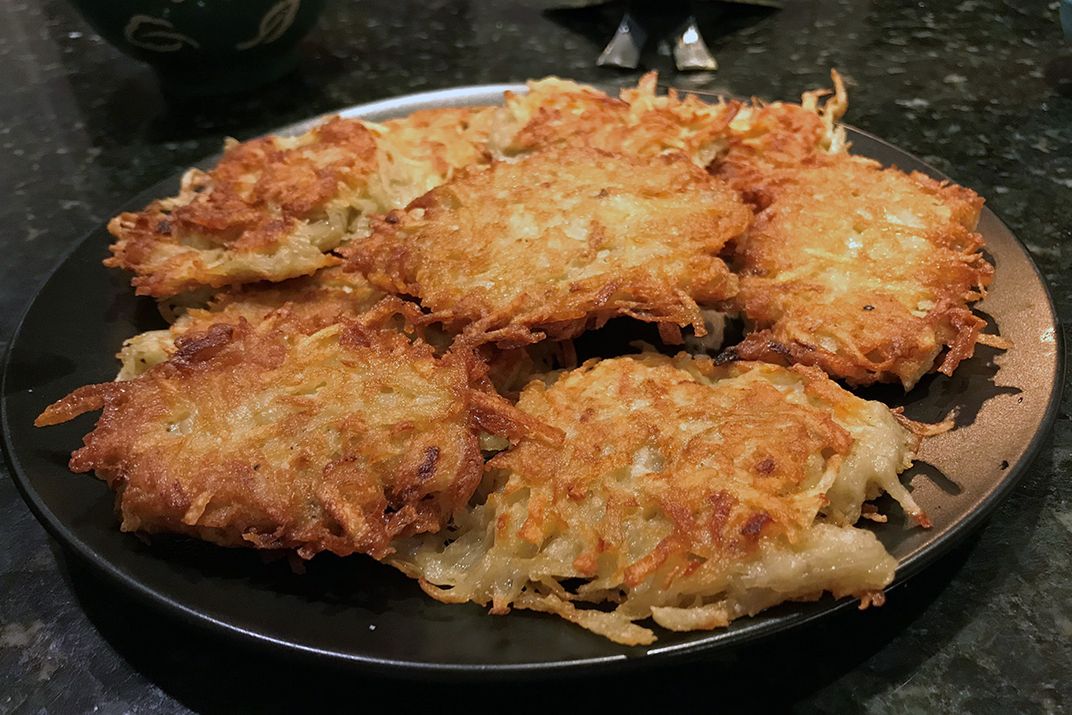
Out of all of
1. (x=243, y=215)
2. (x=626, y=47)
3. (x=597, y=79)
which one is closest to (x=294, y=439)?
(x=243, y=215)

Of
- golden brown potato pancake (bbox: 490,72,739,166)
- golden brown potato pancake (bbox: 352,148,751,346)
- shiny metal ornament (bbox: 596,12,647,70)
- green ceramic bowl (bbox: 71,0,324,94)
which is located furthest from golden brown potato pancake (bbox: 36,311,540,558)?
shiny metal ornament (bbox: 596,12,647,70)

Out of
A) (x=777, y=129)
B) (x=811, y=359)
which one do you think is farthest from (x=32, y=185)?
(x=811, y=359)

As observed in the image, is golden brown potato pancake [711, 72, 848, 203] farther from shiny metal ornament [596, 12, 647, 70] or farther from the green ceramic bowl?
the green ceramic bowl

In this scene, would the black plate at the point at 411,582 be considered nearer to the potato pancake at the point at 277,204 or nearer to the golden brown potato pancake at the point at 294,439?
the golden brown potato pancake at the point at 294,439

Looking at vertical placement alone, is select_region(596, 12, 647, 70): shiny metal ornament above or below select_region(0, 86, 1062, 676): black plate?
below

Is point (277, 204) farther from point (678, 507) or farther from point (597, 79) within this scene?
point (597, 79)
